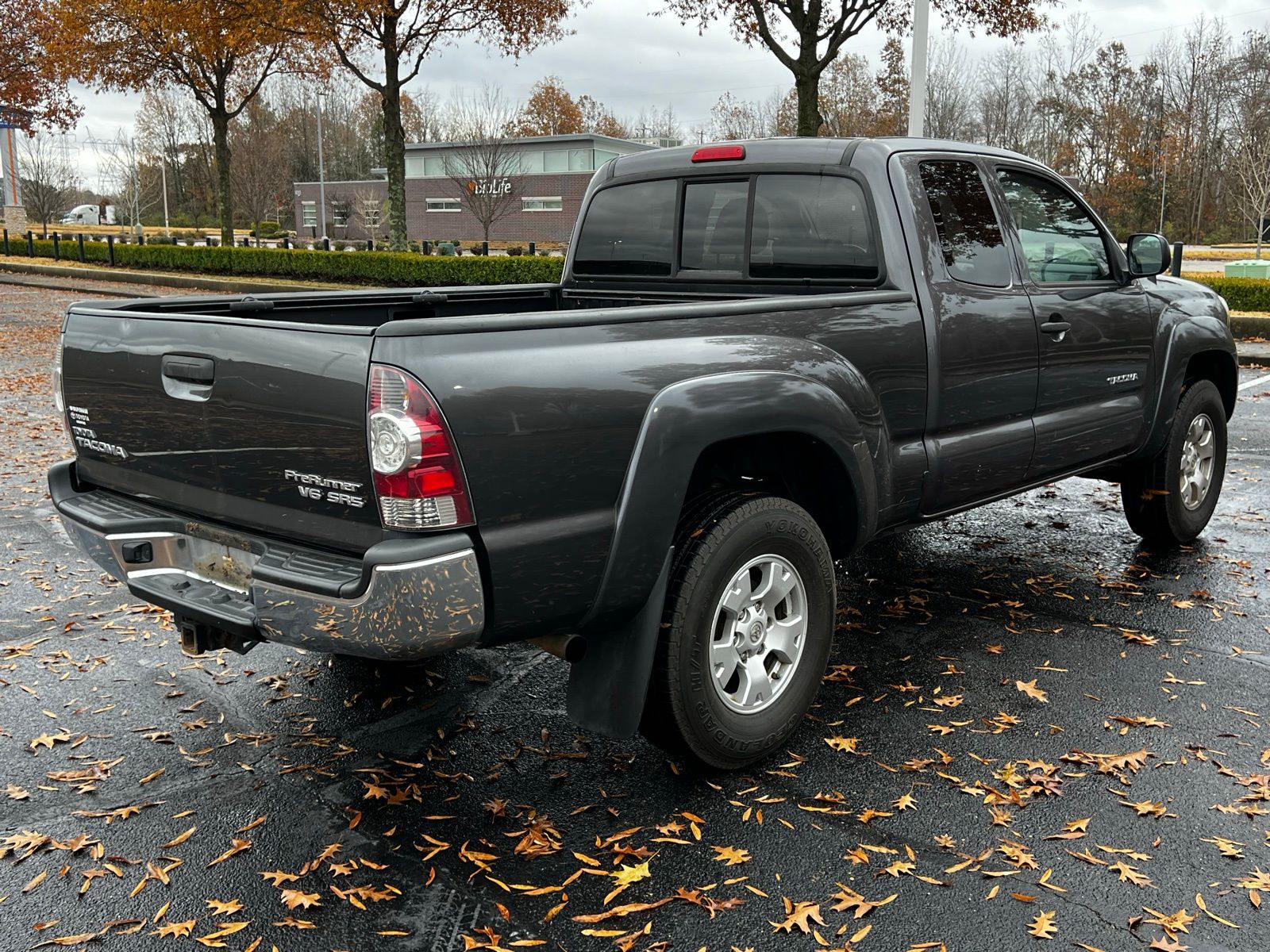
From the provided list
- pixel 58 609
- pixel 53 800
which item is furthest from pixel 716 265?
pixel 58 609

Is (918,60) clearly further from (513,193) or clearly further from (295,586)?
(513,193)

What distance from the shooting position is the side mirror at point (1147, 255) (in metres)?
5.16

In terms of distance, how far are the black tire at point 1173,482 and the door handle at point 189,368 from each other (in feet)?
15.3

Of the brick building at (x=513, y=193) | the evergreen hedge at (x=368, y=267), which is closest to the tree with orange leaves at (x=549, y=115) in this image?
the brick building at (x=513, y=193)

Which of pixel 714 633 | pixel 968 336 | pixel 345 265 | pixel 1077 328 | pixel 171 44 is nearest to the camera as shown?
pixel 714 633

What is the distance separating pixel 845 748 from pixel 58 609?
3.76 m

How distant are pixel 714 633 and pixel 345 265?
24.8 metres

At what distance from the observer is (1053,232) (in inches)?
198

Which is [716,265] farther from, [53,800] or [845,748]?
[53,800]

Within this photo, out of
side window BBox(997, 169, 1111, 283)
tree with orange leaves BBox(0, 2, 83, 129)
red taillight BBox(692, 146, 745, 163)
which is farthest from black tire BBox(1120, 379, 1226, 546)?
tree with orange leaves BBox(0, 2, 83, 129)

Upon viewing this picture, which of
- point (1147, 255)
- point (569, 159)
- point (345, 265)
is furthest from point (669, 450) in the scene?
point (569, 159)

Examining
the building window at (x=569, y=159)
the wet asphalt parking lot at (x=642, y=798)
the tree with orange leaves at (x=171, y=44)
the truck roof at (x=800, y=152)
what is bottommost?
the wet asphalt parking lot at (x=642, y=798)

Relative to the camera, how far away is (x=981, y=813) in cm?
332

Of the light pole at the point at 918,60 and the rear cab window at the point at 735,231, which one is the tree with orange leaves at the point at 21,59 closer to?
the light pole at the point at 918,60
